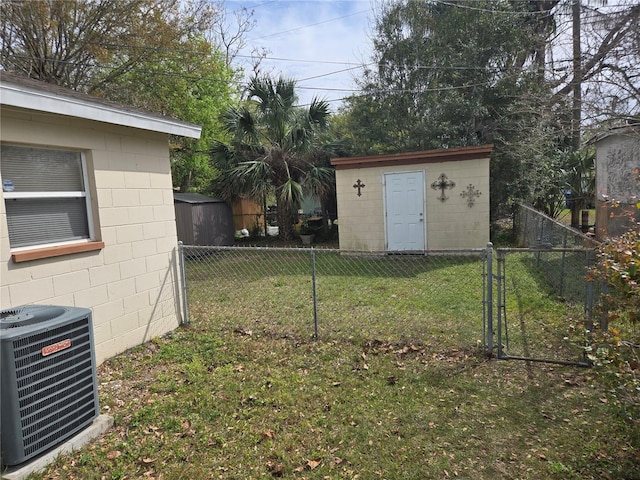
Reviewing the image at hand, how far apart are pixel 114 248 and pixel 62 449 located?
7.17 feet

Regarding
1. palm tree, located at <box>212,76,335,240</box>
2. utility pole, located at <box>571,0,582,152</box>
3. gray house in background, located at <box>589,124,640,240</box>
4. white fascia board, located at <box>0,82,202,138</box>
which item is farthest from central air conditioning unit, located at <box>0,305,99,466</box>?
utility pole, located at <box>571,0,582,152</box>

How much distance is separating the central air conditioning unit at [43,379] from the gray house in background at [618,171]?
765 centimetres

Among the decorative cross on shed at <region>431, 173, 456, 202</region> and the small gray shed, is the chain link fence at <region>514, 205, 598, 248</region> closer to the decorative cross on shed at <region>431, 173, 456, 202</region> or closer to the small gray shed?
the decorative cross on shed at <region>431, 173, 456, 202</region>

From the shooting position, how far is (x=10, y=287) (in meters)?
3.20

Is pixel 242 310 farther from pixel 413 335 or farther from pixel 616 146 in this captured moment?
pixel 616 146

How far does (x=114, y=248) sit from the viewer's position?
4.19 meters

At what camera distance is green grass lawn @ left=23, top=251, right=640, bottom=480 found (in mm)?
2432

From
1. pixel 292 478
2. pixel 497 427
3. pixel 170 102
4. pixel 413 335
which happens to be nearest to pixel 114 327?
pixel 292 478

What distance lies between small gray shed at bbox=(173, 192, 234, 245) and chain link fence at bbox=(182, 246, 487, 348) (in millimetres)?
1858

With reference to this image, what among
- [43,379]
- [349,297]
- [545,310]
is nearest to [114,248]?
[43,379]

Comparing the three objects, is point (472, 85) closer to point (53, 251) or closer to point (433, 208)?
point (433, 208)

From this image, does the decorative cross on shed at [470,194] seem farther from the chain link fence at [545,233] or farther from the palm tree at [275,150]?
the palm tree at [275,150]

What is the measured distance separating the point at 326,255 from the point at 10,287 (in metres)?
7.74

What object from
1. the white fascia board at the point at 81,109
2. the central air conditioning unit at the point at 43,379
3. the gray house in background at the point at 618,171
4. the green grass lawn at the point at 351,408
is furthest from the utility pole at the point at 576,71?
the central air conditioning unit at the point at 43,379
